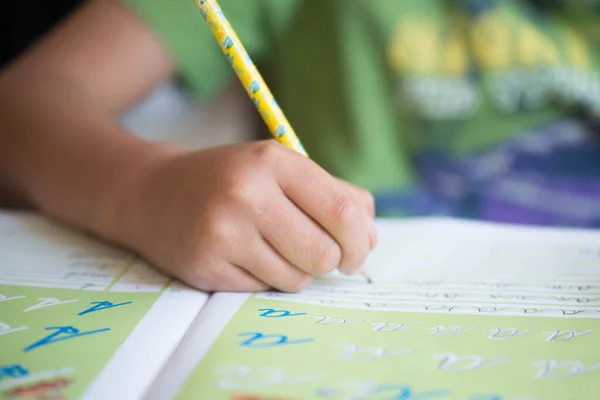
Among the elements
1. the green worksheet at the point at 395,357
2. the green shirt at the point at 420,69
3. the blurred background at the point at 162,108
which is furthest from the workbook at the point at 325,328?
the blurred background at the point at 162,108

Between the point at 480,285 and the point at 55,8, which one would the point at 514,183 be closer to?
the point at 480,285

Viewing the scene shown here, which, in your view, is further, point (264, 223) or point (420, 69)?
point (420, 69)

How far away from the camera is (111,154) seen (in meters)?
0.37

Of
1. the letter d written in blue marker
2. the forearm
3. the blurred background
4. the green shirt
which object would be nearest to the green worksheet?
the letter d written in blue marker

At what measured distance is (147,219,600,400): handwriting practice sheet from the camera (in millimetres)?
229

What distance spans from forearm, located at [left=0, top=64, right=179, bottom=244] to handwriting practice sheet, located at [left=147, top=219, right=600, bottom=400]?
95 millimetres

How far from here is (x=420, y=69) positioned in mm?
485

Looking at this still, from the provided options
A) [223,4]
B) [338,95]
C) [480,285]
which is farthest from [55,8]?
[480,285]

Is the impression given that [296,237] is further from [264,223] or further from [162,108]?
[162,108]

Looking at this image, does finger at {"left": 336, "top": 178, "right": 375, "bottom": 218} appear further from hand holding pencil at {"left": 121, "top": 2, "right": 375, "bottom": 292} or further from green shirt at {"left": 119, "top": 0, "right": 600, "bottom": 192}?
green shirt at {"left": 119, "top": 0, "right": 600, "bottom": 192}

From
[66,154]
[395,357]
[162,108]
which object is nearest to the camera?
[395,357]

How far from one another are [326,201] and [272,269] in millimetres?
42

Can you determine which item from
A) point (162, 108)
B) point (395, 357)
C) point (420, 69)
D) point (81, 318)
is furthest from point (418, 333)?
point (162, 108)

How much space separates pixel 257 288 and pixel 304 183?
0.19 ft
